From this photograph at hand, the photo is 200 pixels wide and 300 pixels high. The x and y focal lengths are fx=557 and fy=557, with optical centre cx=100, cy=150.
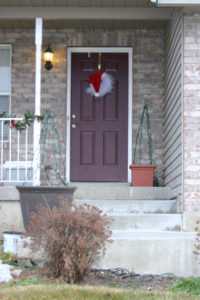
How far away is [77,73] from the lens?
8914mm

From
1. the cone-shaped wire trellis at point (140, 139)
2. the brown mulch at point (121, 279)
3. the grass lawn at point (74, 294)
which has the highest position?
the cone-shaped wire trellis at point (140, 139)

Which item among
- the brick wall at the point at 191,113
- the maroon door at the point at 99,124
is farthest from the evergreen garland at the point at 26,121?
the brick wall at the point at 191,113

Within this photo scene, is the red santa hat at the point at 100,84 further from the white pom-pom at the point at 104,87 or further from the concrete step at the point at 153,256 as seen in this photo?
the concrete step at the point at 153,256

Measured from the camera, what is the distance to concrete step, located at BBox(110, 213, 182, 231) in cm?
671

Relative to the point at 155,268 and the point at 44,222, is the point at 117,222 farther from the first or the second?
the point at 44,222

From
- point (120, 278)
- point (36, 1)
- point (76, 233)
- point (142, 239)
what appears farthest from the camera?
point (36, 1)

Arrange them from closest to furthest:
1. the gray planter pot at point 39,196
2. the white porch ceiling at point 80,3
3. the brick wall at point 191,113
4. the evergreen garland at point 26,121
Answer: the gray planter pot at point 39,196 < the brick wall at point 191,113 < the evergreen garland at point 26,121 < the white porch ceiling at point 80,3

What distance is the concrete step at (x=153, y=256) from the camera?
6.08 m

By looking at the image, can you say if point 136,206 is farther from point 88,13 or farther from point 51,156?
point 88,13

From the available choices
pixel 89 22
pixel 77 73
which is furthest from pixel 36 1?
pixel 77 73

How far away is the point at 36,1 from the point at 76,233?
12.4 feet

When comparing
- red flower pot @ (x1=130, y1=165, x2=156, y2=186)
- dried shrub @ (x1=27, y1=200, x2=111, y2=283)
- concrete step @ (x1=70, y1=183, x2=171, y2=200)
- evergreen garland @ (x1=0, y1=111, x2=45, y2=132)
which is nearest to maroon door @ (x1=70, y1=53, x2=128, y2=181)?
red flower pot @ (x1=130, y1=165, x2=156, y2=186)

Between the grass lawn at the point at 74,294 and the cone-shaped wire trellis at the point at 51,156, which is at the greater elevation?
the cone-shaped wire trellis at the point at 51,156

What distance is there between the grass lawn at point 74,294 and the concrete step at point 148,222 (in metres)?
1.87
